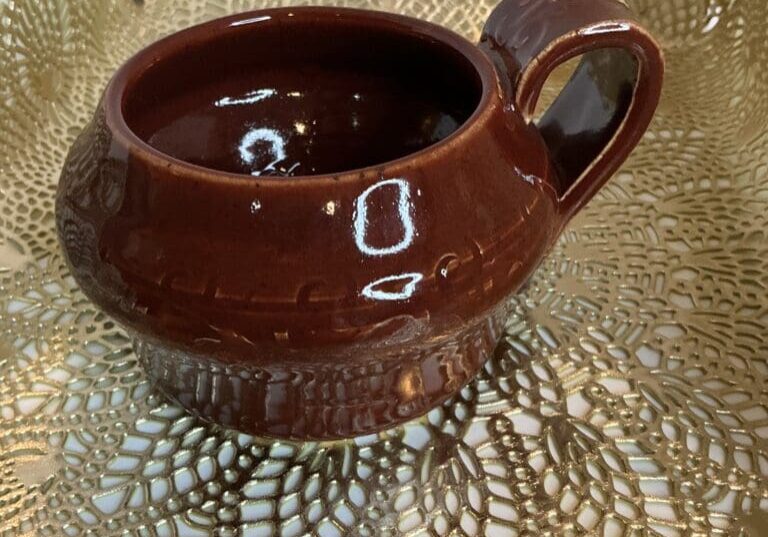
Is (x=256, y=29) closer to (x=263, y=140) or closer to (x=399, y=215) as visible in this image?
(x=263, y=140)

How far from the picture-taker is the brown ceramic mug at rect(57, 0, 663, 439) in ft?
1.27

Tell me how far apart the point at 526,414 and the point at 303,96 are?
9.3 inches

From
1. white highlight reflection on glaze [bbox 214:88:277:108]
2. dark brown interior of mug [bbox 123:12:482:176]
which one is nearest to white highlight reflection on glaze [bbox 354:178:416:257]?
dark brown interior of mug [bbox 123:12:482:176]

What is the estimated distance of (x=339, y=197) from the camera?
1.26 feet

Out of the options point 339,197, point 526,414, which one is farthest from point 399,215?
point 526,414

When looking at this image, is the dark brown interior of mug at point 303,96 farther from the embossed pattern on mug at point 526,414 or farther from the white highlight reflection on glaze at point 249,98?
the embossed pattern on mug at point 526,414

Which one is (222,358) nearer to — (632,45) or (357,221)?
(357,221)

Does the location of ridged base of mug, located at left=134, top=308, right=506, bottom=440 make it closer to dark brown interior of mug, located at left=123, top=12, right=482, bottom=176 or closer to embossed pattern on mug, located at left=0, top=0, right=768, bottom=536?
embossed pattern on mug, located at left=0, top=0, right=768, bottom=536

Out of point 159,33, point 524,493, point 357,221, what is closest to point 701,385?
point 524,493

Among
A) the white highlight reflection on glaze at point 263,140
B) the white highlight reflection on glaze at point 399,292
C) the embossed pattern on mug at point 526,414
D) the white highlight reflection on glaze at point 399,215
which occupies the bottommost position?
the embossed pattern on mug at point 526,414

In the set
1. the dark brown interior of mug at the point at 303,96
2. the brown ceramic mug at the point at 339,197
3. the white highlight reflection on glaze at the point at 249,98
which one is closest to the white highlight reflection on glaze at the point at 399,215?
the brown ceramic mug at the point at 339,197

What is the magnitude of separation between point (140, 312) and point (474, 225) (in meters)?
0.15

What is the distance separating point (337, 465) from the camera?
49 cm

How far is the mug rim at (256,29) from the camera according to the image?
390mm
